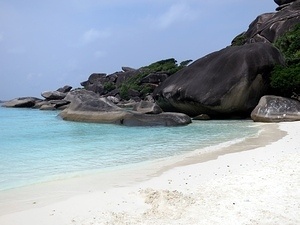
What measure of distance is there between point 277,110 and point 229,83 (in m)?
2.53

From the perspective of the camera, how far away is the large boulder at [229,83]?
15984mm

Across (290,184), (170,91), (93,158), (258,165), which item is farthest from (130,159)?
(170,91)

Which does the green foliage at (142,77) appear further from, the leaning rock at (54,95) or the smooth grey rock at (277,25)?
the smooth grey rock at (277,25)

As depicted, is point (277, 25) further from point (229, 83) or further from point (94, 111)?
point (94, 111)

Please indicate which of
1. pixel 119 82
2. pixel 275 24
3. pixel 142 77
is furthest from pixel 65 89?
pixel 275 24

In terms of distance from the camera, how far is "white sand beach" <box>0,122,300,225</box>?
355cm

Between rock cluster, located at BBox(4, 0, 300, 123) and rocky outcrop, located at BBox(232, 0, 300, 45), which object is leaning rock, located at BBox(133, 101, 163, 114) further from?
rocky outcrop, located at BBox(232, 0, 300, 45)

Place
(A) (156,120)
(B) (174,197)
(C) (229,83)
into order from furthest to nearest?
(C) (229,83) < (A) (156,120) < (B) (174,197)

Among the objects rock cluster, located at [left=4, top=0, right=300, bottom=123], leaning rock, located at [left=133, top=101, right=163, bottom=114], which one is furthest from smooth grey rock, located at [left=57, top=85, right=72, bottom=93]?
leaning rock, located at [left=133, top=101, right=163, bottom=114]

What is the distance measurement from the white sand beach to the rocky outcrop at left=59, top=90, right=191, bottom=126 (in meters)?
8.46

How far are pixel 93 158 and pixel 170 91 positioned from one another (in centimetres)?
1137

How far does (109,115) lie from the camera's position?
53.0ft

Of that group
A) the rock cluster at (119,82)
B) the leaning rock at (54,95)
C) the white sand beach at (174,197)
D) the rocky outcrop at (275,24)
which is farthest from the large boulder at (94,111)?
the leaning rock at (54,95)

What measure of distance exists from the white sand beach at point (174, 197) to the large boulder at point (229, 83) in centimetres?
984
